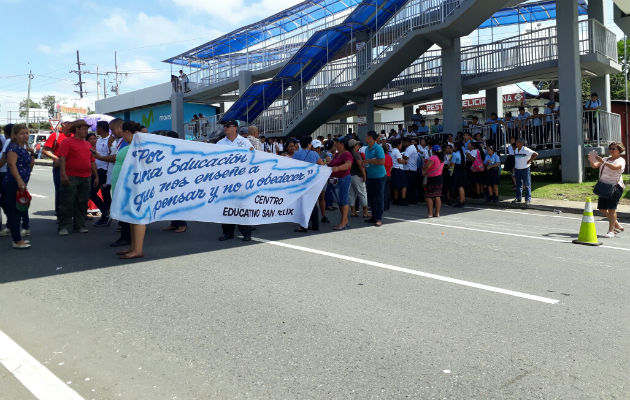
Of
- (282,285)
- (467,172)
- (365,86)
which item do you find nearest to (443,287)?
(282,285)

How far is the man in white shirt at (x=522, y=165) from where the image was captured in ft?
42.3

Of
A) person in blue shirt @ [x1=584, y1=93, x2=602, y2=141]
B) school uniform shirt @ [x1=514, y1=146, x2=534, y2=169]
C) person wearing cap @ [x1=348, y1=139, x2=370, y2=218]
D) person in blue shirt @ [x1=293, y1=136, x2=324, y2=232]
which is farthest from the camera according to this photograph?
person in blue shirt @ [x1=584, y1=93, x2=602, y2=141]

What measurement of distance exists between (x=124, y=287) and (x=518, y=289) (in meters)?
4.27

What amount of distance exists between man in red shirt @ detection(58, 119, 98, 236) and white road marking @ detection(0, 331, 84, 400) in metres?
5.14

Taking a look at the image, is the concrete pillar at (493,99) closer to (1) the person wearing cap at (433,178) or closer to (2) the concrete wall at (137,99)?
(1) the person wearing cap at (433,178)

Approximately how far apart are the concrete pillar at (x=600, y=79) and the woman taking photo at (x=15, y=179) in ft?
61.1

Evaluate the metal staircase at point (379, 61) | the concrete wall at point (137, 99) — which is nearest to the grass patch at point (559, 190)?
the metal staircase at point (379, 61)

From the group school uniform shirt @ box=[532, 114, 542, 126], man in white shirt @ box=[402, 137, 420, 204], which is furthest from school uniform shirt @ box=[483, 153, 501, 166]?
school uniform shirt @ box=[532, 114, 542, 126]

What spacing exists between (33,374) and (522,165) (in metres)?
12.1

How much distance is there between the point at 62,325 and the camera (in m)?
4.46

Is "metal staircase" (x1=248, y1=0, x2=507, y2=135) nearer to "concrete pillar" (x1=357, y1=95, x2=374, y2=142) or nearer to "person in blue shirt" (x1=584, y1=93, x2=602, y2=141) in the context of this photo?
"concrete pillar" (x1=357, y1=95, x2=374, y2=142)

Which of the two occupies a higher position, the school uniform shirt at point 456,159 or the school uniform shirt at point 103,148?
the school uniform shirt at point 103,148

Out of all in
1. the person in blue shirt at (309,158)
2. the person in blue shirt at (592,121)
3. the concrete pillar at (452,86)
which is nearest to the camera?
the person in blue shirt at (309,158)

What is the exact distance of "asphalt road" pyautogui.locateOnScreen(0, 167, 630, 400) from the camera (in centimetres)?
342
